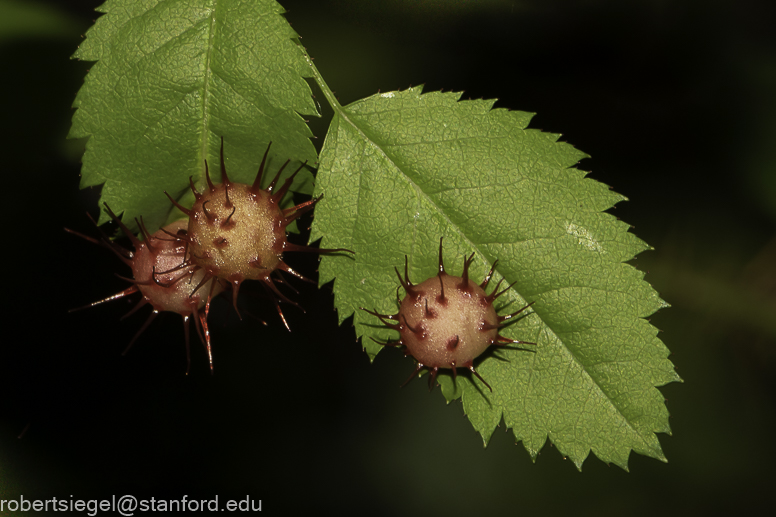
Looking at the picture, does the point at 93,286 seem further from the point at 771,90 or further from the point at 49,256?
the point at 771,90

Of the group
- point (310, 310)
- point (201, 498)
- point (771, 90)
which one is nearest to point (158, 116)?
point (310, 310)

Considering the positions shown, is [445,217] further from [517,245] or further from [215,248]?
[215,248]

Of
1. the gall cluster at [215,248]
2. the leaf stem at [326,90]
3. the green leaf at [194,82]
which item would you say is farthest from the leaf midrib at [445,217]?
the gall cluster at [215,248]

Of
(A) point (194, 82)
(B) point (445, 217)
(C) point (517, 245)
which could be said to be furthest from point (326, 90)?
(C) point (517, 245)

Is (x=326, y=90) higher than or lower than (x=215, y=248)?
higher

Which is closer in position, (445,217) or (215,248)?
(215,248)

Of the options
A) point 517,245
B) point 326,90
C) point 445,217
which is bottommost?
point 517,245

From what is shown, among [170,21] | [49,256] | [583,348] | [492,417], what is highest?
[170,21]
